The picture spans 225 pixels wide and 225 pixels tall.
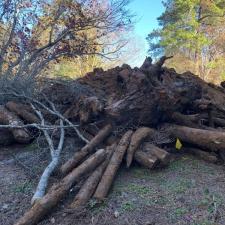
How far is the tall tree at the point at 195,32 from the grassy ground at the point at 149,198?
52.0 feet

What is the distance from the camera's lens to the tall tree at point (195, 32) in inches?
763

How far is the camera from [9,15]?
9062 millimetres

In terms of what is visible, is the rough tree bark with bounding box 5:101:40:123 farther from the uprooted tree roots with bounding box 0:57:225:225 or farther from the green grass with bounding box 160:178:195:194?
the green grass with bounding box 160:178:195:194

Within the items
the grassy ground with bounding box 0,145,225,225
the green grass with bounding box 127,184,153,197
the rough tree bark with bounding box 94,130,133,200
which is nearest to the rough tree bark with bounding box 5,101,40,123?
the grassy ground with bounding box 0,145,225,225

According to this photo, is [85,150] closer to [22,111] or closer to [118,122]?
[118,122]

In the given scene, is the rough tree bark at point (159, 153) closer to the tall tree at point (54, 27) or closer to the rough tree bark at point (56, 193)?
the rough tree bark at point (56, 193)

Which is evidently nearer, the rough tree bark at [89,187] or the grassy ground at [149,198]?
the grassy ground at [149,198]

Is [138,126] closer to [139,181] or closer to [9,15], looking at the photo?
[139,181]

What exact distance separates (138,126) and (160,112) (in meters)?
0.38

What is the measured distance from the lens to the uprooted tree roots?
390 cm

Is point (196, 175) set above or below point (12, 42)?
below

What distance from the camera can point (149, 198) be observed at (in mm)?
3631

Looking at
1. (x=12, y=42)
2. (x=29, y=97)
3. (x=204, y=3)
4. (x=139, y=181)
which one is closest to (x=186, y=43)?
(x=204, y=3)

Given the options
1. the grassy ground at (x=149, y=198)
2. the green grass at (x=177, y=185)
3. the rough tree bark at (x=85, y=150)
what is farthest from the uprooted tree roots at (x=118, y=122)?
the green grass at (x=177, y=185)
